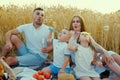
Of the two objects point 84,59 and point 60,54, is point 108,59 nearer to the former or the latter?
point 84,59

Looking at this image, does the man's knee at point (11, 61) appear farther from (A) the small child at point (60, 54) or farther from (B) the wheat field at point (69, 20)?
A: (B) the wheat field at point (69, 20)

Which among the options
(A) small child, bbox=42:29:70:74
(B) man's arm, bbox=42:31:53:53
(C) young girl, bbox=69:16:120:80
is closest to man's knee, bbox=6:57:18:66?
(B) man's arm, bbox=42:31:53:53

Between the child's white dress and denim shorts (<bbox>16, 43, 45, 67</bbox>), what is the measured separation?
99 cm

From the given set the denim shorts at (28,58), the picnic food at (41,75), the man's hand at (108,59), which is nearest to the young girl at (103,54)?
the man's hand at (108,59)

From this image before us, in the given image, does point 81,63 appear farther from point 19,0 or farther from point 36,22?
point 19,0

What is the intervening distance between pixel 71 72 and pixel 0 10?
3076 mm

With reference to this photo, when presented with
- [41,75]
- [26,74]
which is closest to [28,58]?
[26,74]

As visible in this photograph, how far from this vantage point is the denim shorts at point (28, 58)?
707 cm

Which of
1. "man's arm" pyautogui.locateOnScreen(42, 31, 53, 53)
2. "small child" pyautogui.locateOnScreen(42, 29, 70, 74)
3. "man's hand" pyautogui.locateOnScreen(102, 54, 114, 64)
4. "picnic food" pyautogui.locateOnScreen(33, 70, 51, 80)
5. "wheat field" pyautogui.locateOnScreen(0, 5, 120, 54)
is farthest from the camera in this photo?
"wheat field" pyautogui.locateOnScreen(0, 5, 120, 54)

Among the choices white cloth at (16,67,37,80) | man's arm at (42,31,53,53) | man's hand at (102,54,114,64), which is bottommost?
white cloth at (16,67,37,80)

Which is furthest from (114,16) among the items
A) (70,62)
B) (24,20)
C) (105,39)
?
(70,62)

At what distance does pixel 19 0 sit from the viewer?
31.3 ft

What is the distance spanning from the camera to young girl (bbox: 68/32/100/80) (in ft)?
20.4

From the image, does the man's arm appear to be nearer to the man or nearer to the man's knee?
the man
